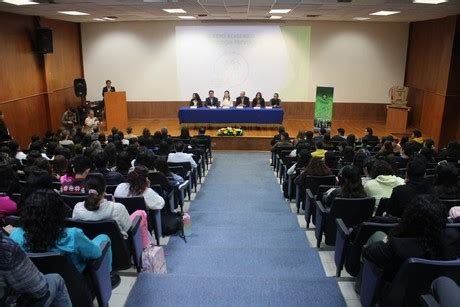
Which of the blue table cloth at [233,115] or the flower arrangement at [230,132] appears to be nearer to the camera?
the flower arrangement at [230,132]

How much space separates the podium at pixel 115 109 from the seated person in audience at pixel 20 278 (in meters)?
9.65

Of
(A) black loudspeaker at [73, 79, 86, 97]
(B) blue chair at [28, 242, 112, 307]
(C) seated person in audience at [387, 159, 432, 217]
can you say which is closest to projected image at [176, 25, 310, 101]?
(A) black loudspeaker at [73, 79, 86, 97]

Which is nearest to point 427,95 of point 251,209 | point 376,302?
point 251,209

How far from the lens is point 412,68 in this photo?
12.5 meters

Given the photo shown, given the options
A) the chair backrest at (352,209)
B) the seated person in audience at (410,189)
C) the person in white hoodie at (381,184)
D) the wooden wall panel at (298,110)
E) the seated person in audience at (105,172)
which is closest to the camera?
the seated person in audience at (410,189)

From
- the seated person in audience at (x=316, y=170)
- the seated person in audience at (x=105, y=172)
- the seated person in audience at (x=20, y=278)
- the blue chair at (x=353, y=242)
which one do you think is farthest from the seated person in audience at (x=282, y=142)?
the seated person in audience at (x=20, y=278)

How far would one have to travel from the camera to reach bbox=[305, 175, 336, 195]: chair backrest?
4773 millimetres

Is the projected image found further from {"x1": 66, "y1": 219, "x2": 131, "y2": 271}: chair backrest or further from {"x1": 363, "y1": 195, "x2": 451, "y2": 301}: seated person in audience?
{"x1": 363, "y1": 195, "x2": 451, "y2": 301}: seated person in audience

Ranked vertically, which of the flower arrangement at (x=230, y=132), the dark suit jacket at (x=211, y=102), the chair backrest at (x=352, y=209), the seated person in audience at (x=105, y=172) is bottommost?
the flower arrangement at (x=230, y=132)

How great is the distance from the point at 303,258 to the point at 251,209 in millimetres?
1953

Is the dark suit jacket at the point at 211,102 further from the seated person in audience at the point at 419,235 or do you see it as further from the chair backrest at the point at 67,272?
the seated person in audience at the point at 419,235

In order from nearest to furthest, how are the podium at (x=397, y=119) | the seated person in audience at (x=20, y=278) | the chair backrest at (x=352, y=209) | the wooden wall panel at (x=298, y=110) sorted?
the seated person in audience at (x=20, y=278) → the chair backrest at (x=352, y=209) → the podium at (x=397, y=119) → the wooden wall panel at (x=298, y=110)

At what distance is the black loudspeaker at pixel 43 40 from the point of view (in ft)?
32.6

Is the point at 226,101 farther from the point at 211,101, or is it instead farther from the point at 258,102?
the point at 258,102
